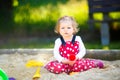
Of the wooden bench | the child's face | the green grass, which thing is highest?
the child's face

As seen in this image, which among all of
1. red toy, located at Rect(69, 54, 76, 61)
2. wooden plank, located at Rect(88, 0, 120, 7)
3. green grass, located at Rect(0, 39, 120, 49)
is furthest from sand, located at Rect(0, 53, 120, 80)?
wooden plank, located at Rect(88, 0, 120, 7)

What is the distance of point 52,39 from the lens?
732 centimetres

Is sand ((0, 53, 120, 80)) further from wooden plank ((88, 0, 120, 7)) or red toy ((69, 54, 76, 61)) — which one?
wooden plank ((88, 0, 120, 7))

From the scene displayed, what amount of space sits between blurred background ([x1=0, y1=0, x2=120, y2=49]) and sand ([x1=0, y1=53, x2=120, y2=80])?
1916 mm

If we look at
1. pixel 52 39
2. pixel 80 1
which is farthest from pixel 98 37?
pixel 80 1

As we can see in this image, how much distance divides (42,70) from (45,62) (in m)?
0.47

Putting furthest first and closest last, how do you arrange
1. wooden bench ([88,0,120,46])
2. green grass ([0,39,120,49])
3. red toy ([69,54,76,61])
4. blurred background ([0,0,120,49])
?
blurred background ([0,0,120,49]), wooden bench ([88,0,120,46]), green grass ([0,39,120,49]), red toy ([69,54,76,61])

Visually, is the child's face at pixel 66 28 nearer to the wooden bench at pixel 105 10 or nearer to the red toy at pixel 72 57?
the red toy at pixel 72 57

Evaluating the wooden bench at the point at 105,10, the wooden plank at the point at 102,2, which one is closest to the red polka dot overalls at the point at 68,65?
the wooden bench at the point at 105,10

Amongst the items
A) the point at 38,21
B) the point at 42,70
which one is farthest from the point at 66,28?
the point at 38,21

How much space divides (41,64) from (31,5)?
378 cm

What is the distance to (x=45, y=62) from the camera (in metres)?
4.84

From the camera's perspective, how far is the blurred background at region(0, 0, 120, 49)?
7.38m

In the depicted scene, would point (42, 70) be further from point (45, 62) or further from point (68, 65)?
point (45, 62)
